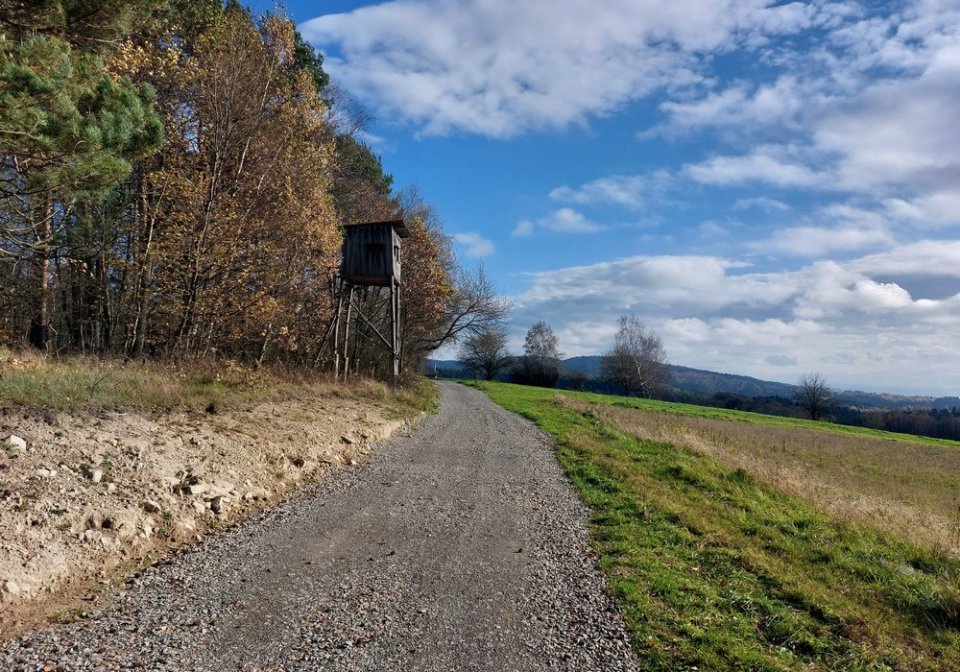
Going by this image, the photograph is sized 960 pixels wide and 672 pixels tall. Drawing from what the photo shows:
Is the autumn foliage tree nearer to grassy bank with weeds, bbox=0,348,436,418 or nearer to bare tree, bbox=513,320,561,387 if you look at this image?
grassy bank with weeds, bbox=0,348,436,418

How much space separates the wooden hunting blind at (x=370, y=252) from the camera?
21.0 meters

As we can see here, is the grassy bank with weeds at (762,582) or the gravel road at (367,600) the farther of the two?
the grassy bank with weeds at (762,582)

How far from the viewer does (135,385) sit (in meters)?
9.62

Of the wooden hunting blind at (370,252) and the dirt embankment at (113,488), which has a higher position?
the wooden hunting blind at (370,252)

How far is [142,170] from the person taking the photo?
1403 cm

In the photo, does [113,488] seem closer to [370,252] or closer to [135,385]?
[135,385]

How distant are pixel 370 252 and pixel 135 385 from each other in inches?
487

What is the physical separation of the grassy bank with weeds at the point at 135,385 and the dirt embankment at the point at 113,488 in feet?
1.55

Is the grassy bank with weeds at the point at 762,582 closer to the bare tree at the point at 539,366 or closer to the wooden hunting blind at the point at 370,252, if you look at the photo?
the wooden hunting blind at the point at 370,252

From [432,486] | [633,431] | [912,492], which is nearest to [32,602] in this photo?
[432,486]

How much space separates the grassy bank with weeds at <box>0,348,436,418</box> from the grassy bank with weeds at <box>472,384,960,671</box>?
7.35 metres

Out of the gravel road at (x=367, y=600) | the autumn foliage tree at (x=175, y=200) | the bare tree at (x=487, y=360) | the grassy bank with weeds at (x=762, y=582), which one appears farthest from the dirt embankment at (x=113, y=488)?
the bare tree at (x=487, y=360)

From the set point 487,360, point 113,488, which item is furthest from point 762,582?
point 487,360

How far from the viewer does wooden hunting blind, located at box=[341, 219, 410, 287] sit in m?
21.0
